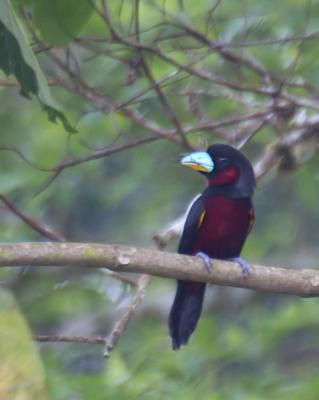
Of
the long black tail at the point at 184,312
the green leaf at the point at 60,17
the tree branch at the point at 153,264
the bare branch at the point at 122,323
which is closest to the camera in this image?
the green leaf at the point at 60,17

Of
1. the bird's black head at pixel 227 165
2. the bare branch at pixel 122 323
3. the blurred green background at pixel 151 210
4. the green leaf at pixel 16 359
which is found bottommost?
the blurred green background at pixel 151 210

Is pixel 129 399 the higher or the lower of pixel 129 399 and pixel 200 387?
the higher

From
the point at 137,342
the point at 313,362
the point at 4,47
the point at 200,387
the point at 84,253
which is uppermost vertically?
the point at 4,47

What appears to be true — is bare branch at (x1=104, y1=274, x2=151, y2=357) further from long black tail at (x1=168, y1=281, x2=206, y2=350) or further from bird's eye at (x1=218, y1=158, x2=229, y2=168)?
bird's eye at (x1=218, y1=158, x2=229, y2=168)

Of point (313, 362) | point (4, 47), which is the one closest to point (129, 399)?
point (4, 47)

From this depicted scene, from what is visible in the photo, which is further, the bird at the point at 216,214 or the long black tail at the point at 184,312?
the bird at the point at 216,214

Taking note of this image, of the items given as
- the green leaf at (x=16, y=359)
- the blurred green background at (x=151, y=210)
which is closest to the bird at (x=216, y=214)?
the blurred green background at (x=151, y=210)

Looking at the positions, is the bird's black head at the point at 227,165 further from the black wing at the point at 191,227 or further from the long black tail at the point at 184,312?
the long black tail at the point at 184,312

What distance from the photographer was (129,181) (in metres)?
6.26

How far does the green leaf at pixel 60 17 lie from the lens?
7.70 feet

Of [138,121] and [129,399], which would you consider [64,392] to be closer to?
[129,399]

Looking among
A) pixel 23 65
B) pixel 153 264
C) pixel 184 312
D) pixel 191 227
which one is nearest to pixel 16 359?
pixel 23 65

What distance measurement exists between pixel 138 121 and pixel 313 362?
2.27m

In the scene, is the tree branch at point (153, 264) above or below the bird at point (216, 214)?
above
